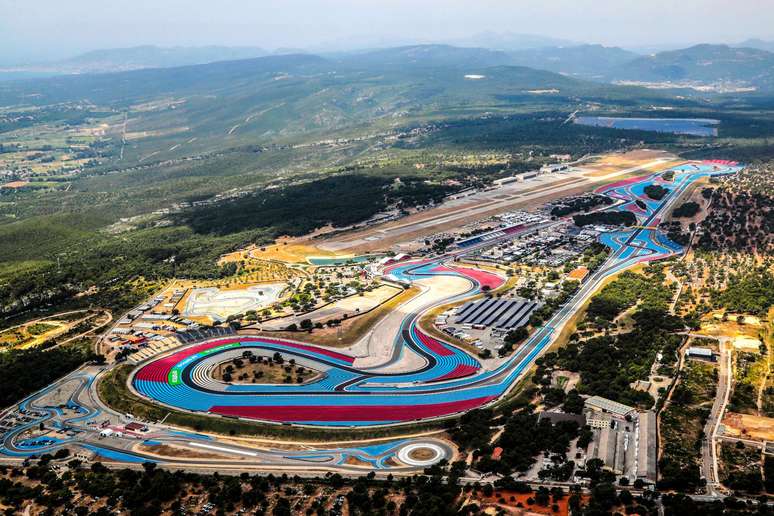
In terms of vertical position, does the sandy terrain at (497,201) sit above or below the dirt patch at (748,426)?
above

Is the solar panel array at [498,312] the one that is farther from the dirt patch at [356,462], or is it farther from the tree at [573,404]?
the dirt patch at [356,462]

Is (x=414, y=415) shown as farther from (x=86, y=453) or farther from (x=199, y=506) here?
(x=86, y=453)

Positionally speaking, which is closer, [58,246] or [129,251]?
[129,251]

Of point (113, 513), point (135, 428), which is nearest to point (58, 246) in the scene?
point (135, 428)

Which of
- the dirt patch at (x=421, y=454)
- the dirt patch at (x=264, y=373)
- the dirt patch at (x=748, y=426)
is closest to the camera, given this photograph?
the dirt patch at (x=748, y=426)

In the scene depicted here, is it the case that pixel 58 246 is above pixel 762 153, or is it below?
below

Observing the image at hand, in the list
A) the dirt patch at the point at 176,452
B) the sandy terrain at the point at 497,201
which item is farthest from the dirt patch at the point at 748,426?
the sandy terrain at the point at 497,201
